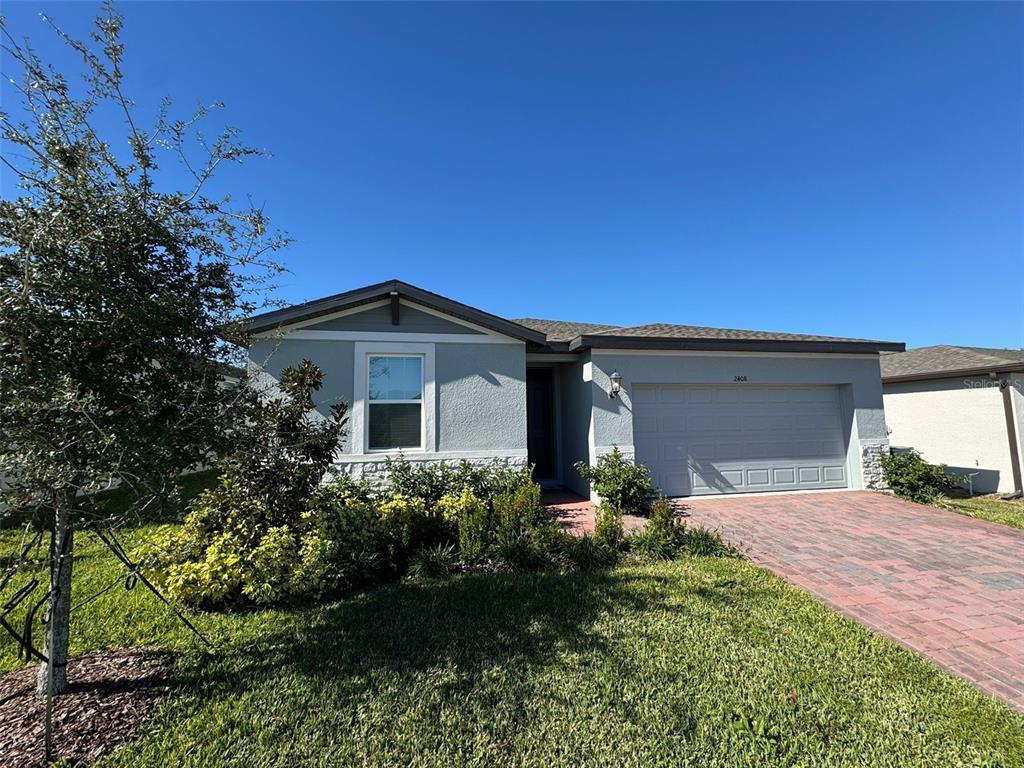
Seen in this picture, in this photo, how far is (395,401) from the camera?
7.93 m

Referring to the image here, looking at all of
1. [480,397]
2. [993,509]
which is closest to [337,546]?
[480,397]

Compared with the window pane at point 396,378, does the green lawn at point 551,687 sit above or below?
below

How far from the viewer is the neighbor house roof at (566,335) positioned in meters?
7.29

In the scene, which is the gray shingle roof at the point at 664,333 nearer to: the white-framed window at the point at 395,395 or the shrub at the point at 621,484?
the shrub at the point at 621,484

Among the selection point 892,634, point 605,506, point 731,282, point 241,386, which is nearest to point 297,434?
point 241,386

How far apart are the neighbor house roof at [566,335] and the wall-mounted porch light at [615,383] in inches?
22.9

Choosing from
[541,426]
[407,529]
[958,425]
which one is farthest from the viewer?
[958,425]

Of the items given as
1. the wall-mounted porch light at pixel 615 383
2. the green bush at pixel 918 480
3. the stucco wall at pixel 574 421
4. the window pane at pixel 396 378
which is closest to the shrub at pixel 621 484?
the stucco wall at pixel 574 421

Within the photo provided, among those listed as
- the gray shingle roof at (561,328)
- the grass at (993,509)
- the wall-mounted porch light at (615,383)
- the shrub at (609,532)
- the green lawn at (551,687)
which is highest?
the gray shingle roof at (561,328)

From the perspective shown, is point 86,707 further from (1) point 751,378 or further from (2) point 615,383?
(1) point 751,378

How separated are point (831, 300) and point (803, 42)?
1084 centimetres

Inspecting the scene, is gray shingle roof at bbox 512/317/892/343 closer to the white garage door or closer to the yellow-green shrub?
the white garage door

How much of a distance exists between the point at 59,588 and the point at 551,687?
127 inches

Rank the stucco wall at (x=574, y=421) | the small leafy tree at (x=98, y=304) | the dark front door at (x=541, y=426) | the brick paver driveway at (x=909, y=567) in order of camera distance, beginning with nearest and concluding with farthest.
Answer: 1. the small leafy tree at (x=98, y=304)
2. the brick paver driveway at (x=909, y=567)
3. the stucco wall at (x=574, y=421)
4. the dark front door at (x=541, y=426)
